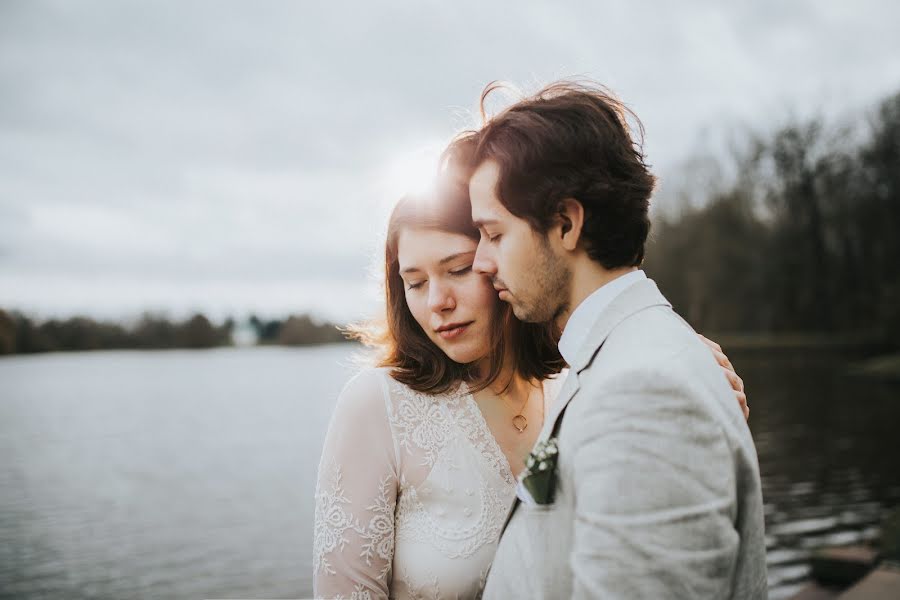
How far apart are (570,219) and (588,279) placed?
0.58 feet

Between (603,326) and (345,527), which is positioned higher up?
(603,326)

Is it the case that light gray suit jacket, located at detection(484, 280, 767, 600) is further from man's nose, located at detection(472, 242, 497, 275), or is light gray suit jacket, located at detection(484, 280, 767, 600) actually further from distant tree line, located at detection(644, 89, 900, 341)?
distant tree line, located at detection(644, 89, 900, 341)

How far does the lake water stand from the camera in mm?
13578

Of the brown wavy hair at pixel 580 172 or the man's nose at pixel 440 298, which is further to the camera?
the man's nose at pixel 440 298

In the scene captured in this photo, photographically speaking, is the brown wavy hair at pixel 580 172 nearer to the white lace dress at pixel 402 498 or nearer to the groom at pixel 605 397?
the groom at pixel 605 397

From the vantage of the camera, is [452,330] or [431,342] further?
[431,342]

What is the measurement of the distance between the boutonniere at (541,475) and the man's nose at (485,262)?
0.68 metres

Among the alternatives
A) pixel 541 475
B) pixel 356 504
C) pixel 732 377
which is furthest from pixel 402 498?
pixel 732 377

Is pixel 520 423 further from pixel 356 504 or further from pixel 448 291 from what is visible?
pixel 356 504

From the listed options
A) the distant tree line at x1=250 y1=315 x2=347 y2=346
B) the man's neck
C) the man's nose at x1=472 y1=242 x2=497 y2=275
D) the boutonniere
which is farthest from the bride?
the distant tree line at x1=250 y1=315 x2=347 y2=346

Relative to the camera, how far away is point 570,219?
6.42 ft

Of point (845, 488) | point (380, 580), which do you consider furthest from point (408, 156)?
point (845, 488)

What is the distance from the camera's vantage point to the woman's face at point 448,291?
265 cm

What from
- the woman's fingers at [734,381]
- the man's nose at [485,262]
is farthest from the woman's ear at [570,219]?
the woman's fingers at [734,381]
